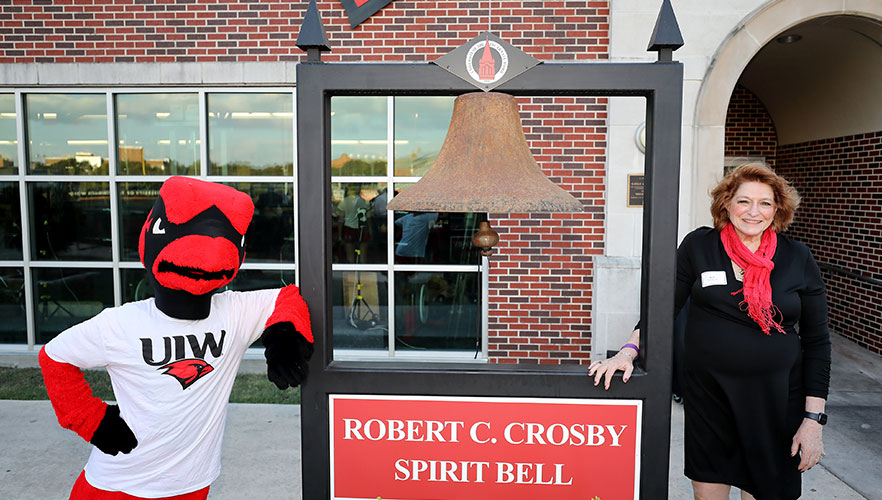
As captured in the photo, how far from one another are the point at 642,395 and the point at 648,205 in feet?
2.15

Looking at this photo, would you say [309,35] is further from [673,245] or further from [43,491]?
[43,491]

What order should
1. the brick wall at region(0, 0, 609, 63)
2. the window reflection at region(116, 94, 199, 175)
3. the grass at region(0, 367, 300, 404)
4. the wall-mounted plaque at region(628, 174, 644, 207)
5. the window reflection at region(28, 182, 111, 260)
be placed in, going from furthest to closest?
the window reflection at region(28, 182, 111, 260) → the window reflection at region(116, 94, 199, 175) → the brick wall at region(0, 0, 609, 63) → the wall-mounted plaque at region(628, 174, 644, 207) → the grass at region(0, 367, 300, 404)

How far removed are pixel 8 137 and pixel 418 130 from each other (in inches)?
169

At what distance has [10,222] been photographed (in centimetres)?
611

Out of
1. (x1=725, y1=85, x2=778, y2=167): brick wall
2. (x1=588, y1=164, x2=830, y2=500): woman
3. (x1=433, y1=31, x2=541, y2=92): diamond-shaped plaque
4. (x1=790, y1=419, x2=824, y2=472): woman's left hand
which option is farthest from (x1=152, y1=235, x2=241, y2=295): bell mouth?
(x1=725, y1=85, x2=778, y2=167): brick wall

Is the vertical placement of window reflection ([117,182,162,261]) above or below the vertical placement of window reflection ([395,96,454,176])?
A: below

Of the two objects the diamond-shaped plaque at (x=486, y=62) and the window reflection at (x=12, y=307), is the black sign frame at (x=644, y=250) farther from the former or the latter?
the window reflection at (x=12, y=307)

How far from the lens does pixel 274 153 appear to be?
5.91 meters

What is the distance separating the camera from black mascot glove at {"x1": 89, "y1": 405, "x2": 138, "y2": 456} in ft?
6.26

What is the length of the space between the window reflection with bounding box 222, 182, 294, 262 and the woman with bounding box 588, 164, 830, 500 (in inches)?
173

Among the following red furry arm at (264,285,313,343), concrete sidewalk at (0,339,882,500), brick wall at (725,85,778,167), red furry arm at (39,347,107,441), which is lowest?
concrete sidewalk at (0,339,882,500)

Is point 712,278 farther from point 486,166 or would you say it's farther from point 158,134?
point 158,134

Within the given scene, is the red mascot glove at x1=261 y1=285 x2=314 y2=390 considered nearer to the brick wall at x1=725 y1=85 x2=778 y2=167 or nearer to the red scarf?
the red scarf

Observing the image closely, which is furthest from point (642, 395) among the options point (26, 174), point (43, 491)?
point (26, 174)
